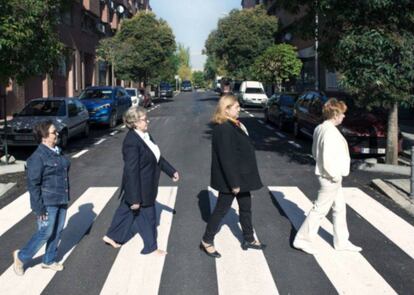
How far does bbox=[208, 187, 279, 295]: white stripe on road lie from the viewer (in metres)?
4.71

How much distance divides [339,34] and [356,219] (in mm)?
5390

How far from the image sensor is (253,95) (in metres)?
35.1

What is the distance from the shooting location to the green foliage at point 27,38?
10664 mm

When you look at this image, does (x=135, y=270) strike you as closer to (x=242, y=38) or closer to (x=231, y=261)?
(x=231, y=261)

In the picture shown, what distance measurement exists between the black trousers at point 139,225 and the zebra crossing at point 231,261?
128mm

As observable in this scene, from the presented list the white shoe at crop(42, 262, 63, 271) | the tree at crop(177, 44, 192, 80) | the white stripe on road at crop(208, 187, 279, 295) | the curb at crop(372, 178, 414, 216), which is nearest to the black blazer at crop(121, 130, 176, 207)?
the white shoe at crop(42, 262, 63, 271)

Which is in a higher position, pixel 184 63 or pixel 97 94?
pixel 184 63

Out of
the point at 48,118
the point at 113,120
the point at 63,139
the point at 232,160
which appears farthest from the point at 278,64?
the point at 232,160

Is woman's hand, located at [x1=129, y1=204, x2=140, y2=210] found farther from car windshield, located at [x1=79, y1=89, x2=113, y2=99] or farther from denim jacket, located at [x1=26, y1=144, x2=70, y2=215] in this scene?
car windshield, located at [x1=79, y1=89, x2=113, y2=99]

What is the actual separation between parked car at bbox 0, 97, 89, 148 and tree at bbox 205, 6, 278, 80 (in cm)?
2978

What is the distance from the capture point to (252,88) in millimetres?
36156

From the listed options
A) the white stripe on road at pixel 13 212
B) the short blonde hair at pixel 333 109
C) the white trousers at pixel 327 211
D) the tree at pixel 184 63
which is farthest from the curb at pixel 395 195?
the tree at pixel 184 63

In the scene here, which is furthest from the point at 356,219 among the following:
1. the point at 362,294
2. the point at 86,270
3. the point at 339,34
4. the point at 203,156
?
the point at 203,156

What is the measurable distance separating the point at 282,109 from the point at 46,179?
602 inches
